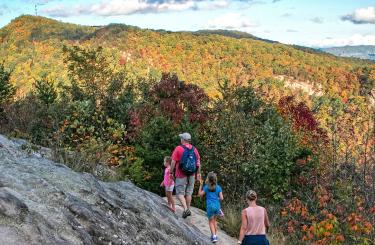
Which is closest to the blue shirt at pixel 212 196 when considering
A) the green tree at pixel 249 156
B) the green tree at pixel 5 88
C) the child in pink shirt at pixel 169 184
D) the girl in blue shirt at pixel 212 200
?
the girl in blue shirt at pixel 212 200

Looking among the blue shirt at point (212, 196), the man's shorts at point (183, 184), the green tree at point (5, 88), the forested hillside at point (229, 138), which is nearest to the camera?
the blue shirt at point (212, 196)

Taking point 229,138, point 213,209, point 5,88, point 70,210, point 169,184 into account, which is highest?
point 5,88

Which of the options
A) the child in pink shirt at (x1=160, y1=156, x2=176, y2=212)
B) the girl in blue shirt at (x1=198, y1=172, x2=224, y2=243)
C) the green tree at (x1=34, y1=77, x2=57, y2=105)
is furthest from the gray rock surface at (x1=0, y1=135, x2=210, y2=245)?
the green tree at (x1=34, y1=77, x2=57, y2=105)

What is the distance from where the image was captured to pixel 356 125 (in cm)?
1418

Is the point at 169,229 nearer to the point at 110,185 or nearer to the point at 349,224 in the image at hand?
the point at 110,185

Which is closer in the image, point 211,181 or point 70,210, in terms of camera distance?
point 70,210

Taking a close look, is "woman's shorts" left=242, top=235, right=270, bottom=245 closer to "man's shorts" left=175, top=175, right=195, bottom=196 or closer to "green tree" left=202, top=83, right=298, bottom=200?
"man's shorts" left=175, top=175, right=195, bottom=196

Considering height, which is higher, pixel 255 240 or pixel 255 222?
pixel 255 222

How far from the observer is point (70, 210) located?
236 inches

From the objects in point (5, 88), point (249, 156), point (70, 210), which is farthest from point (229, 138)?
point (5, 88)

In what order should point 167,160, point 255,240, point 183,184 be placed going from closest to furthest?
1. point 255,240
2. point 183,184
3. point 167,160

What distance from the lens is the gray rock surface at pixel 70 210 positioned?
5203 mm

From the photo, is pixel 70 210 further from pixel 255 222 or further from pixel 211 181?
pixel 211 181

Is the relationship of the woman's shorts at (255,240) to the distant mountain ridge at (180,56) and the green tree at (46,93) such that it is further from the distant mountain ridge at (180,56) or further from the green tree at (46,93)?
the distant mountain ridge at (180,56)
